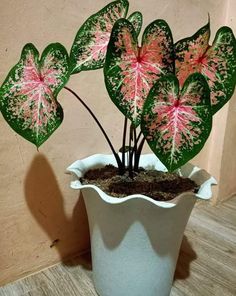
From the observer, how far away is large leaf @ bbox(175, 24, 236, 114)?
0.62m

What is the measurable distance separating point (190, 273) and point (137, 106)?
→ 602 mm

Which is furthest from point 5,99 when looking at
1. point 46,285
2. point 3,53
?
point 46,285

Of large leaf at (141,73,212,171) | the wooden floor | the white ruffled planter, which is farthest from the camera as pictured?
the wooden floor

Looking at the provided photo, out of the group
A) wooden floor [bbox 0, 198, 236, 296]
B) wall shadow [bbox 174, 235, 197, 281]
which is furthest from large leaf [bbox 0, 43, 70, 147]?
wall shadow [bbox 174, 235, 197, 281]

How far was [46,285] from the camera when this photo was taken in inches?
33.0

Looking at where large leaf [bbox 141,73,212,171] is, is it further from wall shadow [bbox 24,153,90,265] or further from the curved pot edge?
wall shadow [bbox 24,153,90,265]

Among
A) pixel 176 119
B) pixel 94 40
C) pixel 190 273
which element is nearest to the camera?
pixel 176 119

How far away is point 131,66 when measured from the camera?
567 mm

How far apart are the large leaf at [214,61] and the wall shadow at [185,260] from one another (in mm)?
528

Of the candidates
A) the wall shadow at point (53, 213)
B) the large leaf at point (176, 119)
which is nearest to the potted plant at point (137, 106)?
the large leaf at point (176, 119)

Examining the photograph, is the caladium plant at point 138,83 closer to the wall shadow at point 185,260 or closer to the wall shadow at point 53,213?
the wall shadow at point 53,213

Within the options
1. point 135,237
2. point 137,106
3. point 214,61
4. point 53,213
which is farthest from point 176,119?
point 53,213

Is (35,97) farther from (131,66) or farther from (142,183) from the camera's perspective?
(142,183)

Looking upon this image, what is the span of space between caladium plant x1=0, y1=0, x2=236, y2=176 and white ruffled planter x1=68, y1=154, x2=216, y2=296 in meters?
0.16
